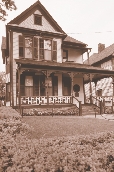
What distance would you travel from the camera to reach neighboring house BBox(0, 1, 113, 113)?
66.5 feet

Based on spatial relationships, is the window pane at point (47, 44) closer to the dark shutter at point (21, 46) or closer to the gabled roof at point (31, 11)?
the gabled roof at point (31, 11)

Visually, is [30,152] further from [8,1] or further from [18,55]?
[18,55]

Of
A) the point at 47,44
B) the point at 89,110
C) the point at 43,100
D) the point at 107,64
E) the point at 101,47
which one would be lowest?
the point at 89,110

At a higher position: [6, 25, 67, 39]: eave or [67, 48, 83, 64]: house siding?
[6, 25, 67, 39]: eave

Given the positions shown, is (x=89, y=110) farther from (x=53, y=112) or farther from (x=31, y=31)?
(x=31, y=31)

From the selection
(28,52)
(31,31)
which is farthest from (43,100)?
(31,31)

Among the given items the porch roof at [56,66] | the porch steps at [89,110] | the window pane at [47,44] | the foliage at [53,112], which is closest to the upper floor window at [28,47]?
the porch roof at [56,66]

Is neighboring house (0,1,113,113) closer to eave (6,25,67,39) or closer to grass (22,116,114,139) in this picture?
eave (6,25,67,39)

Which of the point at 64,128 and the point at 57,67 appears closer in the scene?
the point at 64,128

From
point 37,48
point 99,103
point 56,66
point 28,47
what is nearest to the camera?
point 56,66

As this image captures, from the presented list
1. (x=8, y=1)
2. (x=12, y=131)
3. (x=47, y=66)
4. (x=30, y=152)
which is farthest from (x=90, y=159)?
(x=47, y=66)

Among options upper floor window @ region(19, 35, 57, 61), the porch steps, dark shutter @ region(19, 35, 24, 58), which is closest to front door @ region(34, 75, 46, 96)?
upper floor window @ region(19, 35, 57, 61)

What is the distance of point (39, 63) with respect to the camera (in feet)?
65.4

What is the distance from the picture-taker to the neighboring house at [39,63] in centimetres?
2028
